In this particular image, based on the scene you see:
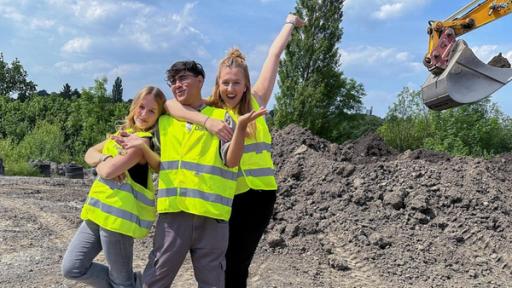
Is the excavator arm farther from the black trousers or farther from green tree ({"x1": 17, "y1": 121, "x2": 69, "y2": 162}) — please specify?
green tree ({"x1": 17, "y1": 121, "x2": 69, "y2": 162})

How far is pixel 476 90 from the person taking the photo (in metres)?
6.82

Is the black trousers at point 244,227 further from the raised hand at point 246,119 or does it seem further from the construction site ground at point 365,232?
the construction site ground at point 365,232

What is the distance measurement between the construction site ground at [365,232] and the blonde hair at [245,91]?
243cm

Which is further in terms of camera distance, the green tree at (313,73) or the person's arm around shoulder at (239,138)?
the green tree at (313,73)

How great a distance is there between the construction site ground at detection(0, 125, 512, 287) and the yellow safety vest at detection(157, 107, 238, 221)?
2.37m

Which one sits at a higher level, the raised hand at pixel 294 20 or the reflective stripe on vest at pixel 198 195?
the raised hand at pixel 294 20

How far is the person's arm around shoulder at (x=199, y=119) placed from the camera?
249 centimetres

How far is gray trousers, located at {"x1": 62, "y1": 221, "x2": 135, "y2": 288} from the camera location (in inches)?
110

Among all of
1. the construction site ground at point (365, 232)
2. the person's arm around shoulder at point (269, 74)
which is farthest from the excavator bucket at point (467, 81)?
the person's arm around shoulder at point (269, 74)

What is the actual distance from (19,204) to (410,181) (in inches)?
249

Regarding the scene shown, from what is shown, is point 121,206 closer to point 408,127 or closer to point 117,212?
point 117,212

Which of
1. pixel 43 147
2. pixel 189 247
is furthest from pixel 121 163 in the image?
pixel 43 147

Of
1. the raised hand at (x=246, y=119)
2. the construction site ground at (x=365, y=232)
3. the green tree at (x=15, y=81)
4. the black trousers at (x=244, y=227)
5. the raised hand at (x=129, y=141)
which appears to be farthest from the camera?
the green tree at (x=15, y=81)

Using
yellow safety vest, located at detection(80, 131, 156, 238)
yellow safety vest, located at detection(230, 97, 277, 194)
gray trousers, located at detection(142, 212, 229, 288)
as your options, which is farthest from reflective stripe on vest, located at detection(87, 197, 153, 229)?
yellow safety vest, located at detection(230, 97, 277, 194)
